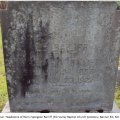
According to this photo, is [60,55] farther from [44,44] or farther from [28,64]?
[28,64]

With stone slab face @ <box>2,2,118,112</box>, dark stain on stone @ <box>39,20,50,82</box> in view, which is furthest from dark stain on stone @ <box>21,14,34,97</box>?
dark stain on stone @ <box>39,20,50,82</box>

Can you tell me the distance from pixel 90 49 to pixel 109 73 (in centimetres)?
45

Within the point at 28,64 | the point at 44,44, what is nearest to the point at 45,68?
the point at 28,64

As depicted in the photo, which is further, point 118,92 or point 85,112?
point 118,92

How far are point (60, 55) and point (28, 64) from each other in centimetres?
44

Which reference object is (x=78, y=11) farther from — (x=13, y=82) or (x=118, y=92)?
(x=118, y=92)

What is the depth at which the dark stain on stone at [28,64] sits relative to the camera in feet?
10.7

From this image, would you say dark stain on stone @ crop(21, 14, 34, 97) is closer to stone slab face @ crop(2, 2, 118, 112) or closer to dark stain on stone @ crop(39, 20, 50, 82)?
stone slab face @ crop(2, 2, 118, 112)

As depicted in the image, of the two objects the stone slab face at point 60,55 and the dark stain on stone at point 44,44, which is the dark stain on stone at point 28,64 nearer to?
the stone slab face at point 60,55

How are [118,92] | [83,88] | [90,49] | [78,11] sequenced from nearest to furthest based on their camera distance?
[78,11]
[90,49]
[83,88]
[118,92]

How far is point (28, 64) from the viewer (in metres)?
3.43

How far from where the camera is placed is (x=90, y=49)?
336 cm

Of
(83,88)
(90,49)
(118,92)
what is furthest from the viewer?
(118,92)
